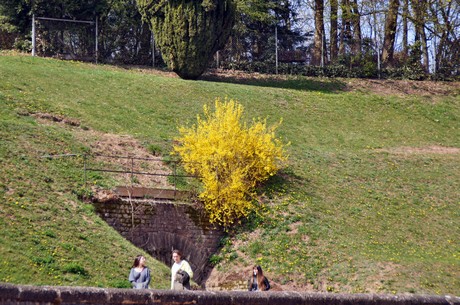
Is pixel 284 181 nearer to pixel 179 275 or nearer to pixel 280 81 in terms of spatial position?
pixel 179 275

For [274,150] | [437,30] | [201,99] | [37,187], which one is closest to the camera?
[37,187]

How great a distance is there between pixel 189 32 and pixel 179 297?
99.0 ft

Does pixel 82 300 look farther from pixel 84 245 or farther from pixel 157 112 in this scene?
pixel 157 112

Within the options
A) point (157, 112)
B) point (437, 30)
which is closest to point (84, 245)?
point (157, 112)

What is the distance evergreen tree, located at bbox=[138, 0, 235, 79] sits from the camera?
4138 cm

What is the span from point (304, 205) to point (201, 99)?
36.5 ft

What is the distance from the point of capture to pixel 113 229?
23703 millimetres

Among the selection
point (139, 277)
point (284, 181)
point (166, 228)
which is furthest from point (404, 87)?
point (139, 277)

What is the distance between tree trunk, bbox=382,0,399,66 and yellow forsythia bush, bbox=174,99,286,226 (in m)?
20.7

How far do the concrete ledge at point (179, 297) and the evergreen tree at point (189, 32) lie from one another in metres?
28.3

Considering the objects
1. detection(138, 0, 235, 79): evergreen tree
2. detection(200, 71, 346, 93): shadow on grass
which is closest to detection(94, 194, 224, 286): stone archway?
detection(138, 0, 235, 79): evergreen tree

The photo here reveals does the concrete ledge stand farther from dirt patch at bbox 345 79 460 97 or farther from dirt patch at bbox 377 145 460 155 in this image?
dirt patch at bbox 345 79 460 97

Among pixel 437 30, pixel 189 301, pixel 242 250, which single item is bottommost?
pixel 242 250

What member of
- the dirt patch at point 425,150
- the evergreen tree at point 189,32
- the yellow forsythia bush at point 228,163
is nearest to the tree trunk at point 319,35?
the evergreen tree at point 189,32
